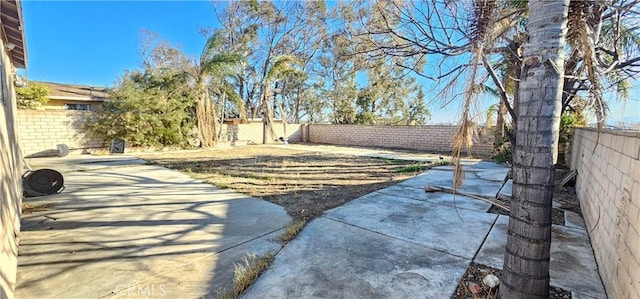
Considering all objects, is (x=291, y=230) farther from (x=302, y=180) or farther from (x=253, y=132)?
(x=253, y=132)

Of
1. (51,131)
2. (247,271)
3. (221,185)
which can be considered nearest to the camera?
(247,271)

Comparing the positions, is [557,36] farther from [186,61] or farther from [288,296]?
[186,61]

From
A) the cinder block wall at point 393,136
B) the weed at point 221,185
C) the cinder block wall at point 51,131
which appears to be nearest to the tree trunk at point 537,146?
the weed at point 221,185

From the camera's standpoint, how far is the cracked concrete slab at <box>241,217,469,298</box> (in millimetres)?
1913

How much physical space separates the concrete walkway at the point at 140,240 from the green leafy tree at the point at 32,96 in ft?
30.2

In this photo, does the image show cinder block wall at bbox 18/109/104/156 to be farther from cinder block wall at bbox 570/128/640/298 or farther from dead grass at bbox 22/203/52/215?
cinder block wall at bbox 570/128/640/298

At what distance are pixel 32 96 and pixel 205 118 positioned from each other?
6.45 m

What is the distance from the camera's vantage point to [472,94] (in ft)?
5.83

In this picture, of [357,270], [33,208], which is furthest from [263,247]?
[33,208]

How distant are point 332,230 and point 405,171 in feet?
14.2

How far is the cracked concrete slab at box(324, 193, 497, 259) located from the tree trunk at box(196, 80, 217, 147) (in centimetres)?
1014

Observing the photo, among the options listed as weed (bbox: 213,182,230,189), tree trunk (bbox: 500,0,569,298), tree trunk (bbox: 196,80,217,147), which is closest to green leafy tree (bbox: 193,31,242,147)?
tree trunk (bbox: 196,80,217,147)

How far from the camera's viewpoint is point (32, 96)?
10922 millimetres

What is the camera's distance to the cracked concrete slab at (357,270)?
6.28ft
